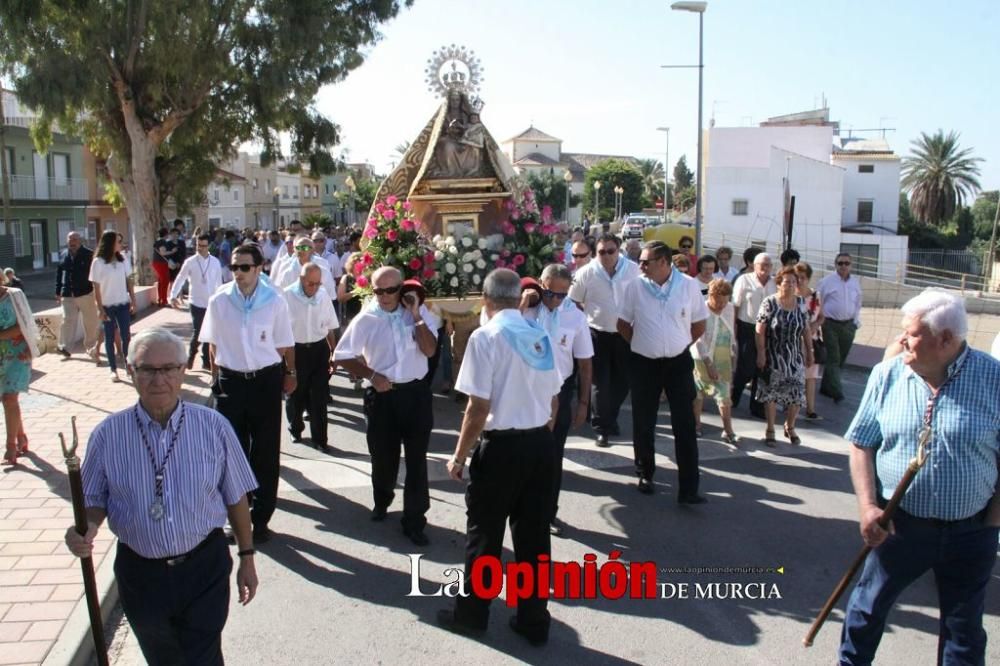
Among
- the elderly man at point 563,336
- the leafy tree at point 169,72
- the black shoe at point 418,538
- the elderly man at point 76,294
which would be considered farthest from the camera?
the leafy tree at point 169,72

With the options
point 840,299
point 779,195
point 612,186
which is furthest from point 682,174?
point 840,299

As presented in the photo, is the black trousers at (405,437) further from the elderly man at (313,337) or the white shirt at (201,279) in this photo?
the white shirt at (201,279)

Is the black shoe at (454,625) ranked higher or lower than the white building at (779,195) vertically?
lower

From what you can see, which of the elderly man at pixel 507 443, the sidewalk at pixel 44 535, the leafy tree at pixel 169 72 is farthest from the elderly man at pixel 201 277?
the leafy tree at pixel 169 72

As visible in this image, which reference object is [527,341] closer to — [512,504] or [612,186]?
[512,504]

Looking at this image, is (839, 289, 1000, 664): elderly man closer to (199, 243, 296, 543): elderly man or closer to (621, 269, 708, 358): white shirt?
(621, 269, 708, 358): white shirt

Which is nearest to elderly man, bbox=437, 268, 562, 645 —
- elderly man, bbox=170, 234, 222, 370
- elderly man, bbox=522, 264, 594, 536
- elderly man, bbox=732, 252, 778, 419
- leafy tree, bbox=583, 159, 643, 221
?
elderly man, bbox=522, 264, 594, 536

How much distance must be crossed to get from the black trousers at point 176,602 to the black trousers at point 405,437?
7.59 feet

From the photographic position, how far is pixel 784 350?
739 centimetres

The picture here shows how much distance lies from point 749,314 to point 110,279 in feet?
24.1

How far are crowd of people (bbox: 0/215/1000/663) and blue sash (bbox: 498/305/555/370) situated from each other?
0.01 m

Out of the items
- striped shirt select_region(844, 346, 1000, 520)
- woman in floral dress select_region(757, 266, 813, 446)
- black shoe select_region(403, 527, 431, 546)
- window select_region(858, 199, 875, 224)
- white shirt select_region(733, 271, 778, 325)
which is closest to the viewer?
striped shirt select_region(844, 346, 1000, 520)

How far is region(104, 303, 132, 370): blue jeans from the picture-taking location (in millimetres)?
9913

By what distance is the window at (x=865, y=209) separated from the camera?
46125 mm
